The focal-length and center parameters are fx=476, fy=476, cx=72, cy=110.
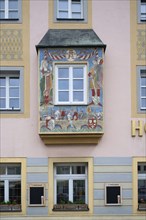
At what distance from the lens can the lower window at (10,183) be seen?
15.6m

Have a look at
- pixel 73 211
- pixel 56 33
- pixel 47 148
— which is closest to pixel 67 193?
pixel 73 211

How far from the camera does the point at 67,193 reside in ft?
51.3

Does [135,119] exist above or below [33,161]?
above

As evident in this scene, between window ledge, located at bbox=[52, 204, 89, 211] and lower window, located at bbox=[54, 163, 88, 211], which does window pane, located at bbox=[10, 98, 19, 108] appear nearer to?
lower window, located at bbox=[54, 163, 88, 211]

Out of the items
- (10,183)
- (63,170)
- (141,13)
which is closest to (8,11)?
(141,13)

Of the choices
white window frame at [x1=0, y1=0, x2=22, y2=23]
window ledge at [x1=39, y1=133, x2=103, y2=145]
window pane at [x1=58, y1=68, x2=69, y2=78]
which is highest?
white window frame at [x1=0, y1=0, x2=22, y2=23]

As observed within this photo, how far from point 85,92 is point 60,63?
1.23 meters

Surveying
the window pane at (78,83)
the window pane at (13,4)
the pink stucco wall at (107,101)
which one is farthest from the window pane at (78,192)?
the window pane at (13,4)

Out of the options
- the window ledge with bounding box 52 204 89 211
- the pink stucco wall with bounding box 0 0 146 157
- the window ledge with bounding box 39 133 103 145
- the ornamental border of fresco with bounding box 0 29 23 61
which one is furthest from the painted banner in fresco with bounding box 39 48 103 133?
the window ledge with bounding box 52 204 89 211

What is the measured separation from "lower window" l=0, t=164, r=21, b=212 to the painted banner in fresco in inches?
68.4

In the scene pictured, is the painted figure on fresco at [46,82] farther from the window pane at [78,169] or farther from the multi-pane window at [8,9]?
the window pane at [78,169]

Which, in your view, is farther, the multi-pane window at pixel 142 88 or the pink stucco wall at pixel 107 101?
the multi-pane window at pixel 142 88

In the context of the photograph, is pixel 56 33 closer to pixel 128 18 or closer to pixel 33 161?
pixel 128 18

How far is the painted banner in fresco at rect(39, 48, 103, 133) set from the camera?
15.1m
